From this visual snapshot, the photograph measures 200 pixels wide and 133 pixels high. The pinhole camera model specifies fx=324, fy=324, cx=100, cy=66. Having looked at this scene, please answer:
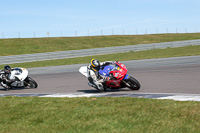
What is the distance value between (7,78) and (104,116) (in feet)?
29.0

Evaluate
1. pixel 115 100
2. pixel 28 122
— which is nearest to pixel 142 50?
pixel 115 100

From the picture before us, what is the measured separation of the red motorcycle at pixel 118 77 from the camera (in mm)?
11578

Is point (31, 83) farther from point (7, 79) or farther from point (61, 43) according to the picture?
point (61, 43)

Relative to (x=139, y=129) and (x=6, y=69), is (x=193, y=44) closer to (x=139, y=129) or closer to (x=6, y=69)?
(x=6, y=69)

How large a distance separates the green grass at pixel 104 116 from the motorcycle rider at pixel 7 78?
5.48 metres

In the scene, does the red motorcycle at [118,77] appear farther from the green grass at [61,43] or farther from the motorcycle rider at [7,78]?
the green grass at [61,43]

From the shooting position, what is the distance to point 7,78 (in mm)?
14695

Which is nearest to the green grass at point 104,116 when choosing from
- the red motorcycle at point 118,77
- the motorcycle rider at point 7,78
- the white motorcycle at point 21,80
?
the red motorcycle at point 118,77

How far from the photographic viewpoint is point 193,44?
127 ft

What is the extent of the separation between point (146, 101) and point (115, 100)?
0.89m

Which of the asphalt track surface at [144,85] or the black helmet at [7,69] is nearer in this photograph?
the asphalt track surface at [144,85]

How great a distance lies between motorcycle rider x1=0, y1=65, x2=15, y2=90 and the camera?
574 inches

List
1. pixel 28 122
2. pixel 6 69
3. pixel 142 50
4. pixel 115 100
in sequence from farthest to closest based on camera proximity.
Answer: pixel 142 50 < pixel 6 69 < pixel 115 100 < pixel 28 122

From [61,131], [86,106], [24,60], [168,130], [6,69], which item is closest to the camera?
[168,130]
